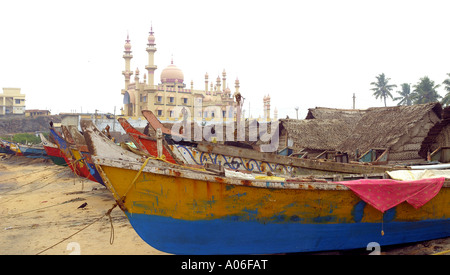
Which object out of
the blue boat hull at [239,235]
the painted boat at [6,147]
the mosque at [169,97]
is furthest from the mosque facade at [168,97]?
the blue boat hull at [239,235]

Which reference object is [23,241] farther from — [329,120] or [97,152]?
[329,120]

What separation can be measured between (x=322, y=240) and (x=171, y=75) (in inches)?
2035

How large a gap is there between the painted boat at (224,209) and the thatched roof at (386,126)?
33.4 ft

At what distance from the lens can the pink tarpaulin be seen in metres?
6.44

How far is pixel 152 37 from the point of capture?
162 ft

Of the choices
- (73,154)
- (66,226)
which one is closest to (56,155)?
(73,154)

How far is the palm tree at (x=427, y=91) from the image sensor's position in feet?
148

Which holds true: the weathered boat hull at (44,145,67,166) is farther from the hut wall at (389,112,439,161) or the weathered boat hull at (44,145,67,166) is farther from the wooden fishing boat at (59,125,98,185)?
the hut wall at (389,112,439,161)

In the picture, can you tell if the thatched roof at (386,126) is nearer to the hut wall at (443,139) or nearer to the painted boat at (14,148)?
the hut wall at (443,139)

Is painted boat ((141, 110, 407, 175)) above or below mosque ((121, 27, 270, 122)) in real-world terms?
below

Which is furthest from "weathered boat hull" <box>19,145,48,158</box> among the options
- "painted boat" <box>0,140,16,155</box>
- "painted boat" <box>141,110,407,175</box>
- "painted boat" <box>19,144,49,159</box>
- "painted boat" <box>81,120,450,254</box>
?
"painted boat" <box>81,120,450,254</box>

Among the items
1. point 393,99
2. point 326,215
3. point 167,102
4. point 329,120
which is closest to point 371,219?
point 326,215

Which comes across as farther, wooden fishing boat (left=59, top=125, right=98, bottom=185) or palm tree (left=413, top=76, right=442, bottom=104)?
palm tree (left=413, top=76, right=442, bottom=104)
